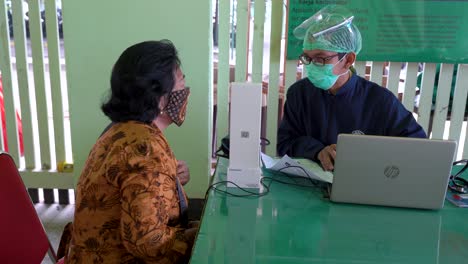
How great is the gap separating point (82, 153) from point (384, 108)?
1.76 meters

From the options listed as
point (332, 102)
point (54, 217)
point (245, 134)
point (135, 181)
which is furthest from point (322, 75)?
point (54, 217)

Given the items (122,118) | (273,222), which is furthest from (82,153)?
(273,222)

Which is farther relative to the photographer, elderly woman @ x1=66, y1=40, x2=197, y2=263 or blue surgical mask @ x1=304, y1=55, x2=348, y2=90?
blue surgical mask @ x1=304, y1=55, x2=348, y2=90

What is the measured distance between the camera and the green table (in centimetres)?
109

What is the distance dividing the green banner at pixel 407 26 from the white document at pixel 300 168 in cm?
98

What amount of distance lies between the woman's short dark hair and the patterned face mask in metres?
0.07

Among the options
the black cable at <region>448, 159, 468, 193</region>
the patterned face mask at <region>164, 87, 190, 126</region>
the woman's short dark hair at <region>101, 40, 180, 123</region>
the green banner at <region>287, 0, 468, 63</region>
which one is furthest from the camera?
the green banner at <region>287, 0, 468, 63</region>

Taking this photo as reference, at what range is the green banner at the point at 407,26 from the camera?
232cm

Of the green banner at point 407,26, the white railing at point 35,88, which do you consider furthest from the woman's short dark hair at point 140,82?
the white railing at point 35,88

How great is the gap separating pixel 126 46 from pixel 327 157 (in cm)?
135

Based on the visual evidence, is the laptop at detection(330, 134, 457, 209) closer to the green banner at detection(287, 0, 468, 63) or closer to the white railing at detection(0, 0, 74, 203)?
the green banner at detection(287, 0, 468, 63)

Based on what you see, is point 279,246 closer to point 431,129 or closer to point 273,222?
point 273,222

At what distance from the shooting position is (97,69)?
8.16 feet

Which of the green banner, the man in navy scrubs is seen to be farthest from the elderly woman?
the green banner
